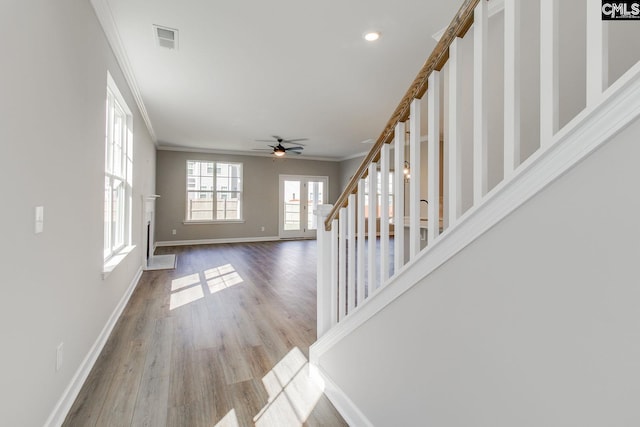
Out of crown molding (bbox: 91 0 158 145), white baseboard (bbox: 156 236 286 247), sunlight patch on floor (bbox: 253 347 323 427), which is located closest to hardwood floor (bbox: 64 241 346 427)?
sunlight patch on floor (bbox: 253 347 323 427)

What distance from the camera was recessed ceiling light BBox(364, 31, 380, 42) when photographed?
2693mm

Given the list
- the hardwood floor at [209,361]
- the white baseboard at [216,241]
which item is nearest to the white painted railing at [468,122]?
the hardwood floor at [209,361]

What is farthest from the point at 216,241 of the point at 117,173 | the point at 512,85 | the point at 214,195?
the point at 512,85

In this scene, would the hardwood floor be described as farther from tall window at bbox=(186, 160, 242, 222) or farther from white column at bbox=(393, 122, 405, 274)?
tall window at bbox=(186, 160, 242, 222)

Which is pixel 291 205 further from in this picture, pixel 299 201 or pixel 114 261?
pixel 114 261

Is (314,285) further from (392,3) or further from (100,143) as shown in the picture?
(392,3)

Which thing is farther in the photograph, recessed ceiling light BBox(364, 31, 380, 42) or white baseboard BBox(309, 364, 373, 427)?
recessed ceiling light BBox(364, 31, 380, 42)

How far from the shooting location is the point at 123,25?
2572 millimetres

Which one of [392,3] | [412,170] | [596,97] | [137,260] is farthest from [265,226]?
[596,97]

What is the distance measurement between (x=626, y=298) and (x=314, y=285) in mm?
3904

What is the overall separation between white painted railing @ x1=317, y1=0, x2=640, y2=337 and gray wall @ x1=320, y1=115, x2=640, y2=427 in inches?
5.1

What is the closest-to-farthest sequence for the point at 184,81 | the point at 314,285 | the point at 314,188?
the point at 184,81
the point at 314,285
the point at 314,188

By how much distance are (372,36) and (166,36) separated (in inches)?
71.3

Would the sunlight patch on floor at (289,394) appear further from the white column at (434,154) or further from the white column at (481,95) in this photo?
the white column at (481,95)
